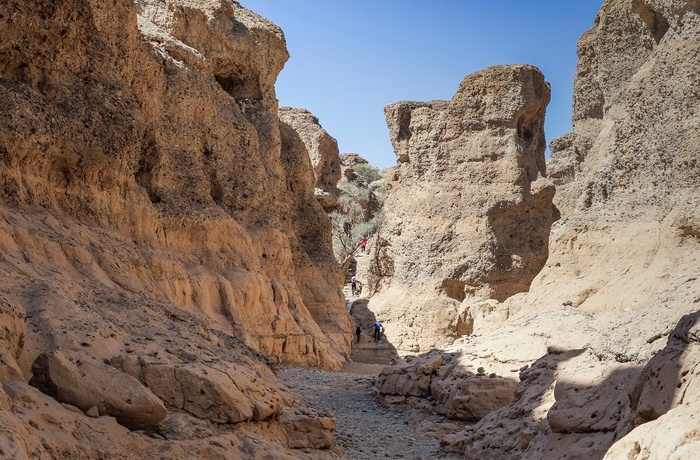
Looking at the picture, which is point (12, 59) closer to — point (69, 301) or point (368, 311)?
point (69, 301)

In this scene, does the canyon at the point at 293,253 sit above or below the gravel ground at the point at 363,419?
above

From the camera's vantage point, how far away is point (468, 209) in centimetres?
2323

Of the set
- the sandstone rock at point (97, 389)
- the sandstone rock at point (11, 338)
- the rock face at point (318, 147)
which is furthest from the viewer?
the rock face at point (318, 147)

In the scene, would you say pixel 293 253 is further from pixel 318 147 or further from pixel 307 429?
pixel 318 147

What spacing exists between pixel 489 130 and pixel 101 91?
49.7ft

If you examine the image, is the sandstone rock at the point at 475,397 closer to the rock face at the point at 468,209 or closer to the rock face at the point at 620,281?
the rock face at the point at 620,281

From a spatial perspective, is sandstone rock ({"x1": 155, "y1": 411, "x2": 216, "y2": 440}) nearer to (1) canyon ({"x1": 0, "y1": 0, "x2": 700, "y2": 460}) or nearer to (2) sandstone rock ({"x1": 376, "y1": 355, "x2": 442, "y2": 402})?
(1) canyon ({"x1": 0, "y1": 0, "x2": 700, "y2": 460})

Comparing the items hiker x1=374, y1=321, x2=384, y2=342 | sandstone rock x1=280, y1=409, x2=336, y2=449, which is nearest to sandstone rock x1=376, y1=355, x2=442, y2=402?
sandstone rock x1=280, y1=409, x2=336, y2=449

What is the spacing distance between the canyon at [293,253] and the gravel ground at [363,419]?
10.3 inches

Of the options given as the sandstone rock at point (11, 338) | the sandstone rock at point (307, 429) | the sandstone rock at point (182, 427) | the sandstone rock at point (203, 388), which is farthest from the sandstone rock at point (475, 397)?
the sandstone rock at point (11, 338)

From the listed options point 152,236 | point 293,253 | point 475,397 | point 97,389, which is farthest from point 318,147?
point 97,389

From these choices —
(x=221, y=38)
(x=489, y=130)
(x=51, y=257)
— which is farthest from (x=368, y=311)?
(x=51, y=257)

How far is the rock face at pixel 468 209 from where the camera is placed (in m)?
22.6

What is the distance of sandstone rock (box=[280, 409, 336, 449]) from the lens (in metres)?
7.95
